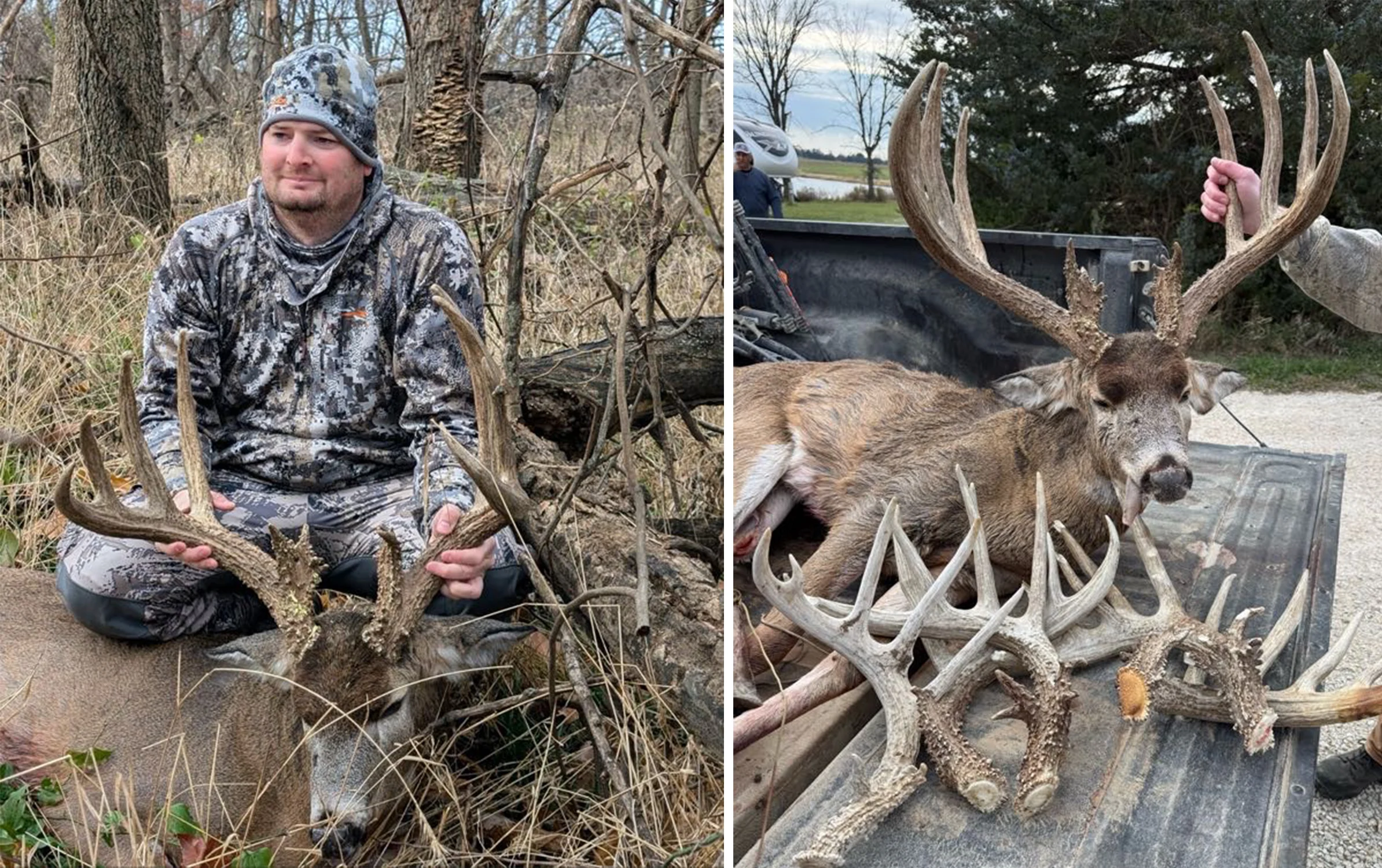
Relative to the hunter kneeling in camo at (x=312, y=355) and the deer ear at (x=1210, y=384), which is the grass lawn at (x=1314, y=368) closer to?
the deer ear at (x=1210, y=384)

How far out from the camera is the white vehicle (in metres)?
3.07

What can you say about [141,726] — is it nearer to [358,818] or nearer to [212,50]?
[358,818]

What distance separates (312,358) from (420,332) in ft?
1.17

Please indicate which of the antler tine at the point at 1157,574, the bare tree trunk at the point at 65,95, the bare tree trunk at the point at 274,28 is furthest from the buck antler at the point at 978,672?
the bare tree trunk at the point at 274,28

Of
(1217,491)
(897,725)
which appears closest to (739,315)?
(1217,491)

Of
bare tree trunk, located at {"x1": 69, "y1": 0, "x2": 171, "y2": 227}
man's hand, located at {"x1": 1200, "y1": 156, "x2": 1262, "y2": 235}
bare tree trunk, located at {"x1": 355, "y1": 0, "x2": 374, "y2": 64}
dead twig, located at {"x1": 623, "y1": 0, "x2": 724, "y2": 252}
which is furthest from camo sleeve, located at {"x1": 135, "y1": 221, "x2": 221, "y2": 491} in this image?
bare tree trunk, located at {"x1": 355, "y1": 0, "x2": 374, "y2": 64}

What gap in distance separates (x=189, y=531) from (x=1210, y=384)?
2.95 m

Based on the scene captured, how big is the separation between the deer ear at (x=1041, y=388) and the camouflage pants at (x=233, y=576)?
5.14ft

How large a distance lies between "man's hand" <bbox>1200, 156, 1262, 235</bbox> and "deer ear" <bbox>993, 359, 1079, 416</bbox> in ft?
2.42

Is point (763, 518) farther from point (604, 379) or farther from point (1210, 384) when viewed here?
point (1210, 384)

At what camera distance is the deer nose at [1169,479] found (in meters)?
3.19

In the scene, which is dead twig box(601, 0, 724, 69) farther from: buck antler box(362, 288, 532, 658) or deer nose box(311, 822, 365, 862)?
deer nose box(311, 822, 365, 862)

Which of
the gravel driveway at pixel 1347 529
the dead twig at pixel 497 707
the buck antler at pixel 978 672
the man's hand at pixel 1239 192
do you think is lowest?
the gravel driveway at pixel 1347 529

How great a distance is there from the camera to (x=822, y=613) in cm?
280
